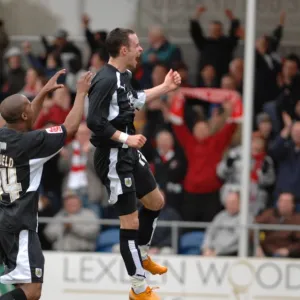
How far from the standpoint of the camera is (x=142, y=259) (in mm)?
10148

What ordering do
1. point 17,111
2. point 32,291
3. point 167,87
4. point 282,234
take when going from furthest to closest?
1. point 282,234
2. point 167,87
3. point 32,291
4. point 17,111

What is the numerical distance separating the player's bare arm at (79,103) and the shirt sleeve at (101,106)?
0.12m

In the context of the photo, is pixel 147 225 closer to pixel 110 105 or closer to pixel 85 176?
pixel 110 105

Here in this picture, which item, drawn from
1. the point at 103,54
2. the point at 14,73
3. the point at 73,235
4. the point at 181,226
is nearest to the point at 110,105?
the point at 181,226

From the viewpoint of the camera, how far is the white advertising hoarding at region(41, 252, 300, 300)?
43.9ft

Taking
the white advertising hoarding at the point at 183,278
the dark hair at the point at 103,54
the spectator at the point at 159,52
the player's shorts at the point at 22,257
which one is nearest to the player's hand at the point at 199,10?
the spectator at the point at 159,52

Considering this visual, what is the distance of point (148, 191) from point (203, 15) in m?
7.27

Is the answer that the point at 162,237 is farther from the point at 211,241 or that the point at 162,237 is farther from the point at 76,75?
the point at 76,75

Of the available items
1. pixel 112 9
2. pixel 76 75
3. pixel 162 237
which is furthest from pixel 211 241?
pixel 112 9

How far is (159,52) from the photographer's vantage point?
634 inches

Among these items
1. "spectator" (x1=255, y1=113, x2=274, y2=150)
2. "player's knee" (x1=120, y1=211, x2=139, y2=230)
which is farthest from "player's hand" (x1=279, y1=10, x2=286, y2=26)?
"player's knee" (x1=120, y1=211, x2=139, y2=230)

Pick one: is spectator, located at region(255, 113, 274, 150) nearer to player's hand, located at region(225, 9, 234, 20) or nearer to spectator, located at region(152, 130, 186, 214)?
spectator, located at region(152, 130, 186, 214)

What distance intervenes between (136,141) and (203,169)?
17.6 ft

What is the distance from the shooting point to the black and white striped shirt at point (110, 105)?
31.1 ft
